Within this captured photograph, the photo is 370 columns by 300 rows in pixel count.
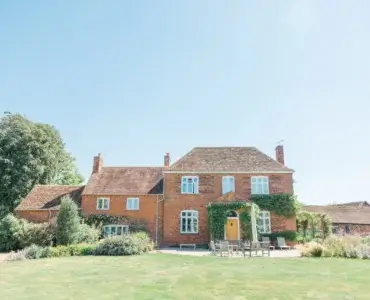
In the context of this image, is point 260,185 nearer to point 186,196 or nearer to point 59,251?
point 186,196

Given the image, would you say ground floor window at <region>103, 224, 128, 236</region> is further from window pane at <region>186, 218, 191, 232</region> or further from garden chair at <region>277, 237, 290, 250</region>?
garden chair at <region>277, 237, 290, 250</region>

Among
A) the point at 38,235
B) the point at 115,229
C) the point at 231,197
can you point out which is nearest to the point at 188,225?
the point at 231,197

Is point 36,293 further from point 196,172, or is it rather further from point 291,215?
point 291,215

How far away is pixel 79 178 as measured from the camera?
177 feet

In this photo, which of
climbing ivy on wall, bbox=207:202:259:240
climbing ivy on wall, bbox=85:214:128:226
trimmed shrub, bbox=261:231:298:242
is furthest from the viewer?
climbing ivy on wall, bbox=85:214:128:226

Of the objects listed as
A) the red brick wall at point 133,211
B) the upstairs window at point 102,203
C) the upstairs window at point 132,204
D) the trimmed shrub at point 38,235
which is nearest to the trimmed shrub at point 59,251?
the trimmed shrub at point 38,235

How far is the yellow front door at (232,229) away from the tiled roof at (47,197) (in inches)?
545

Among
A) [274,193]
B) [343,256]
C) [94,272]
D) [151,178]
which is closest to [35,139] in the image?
[151,178]

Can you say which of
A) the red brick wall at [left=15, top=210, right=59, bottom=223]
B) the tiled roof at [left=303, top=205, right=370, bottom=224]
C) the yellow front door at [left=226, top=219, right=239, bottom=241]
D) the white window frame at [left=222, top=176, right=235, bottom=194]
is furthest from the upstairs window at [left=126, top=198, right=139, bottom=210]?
the tiled roof at [left=303, top=205, right=370, bottom=224]

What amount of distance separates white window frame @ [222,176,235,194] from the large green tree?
22699 mm

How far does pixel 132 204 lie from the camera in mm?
31938

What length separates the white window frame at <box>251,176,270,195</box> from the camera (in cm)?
3080

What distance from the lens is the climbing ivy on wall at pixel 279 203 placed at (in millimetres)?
29953

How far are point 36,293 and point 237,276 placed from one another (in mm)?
6381
